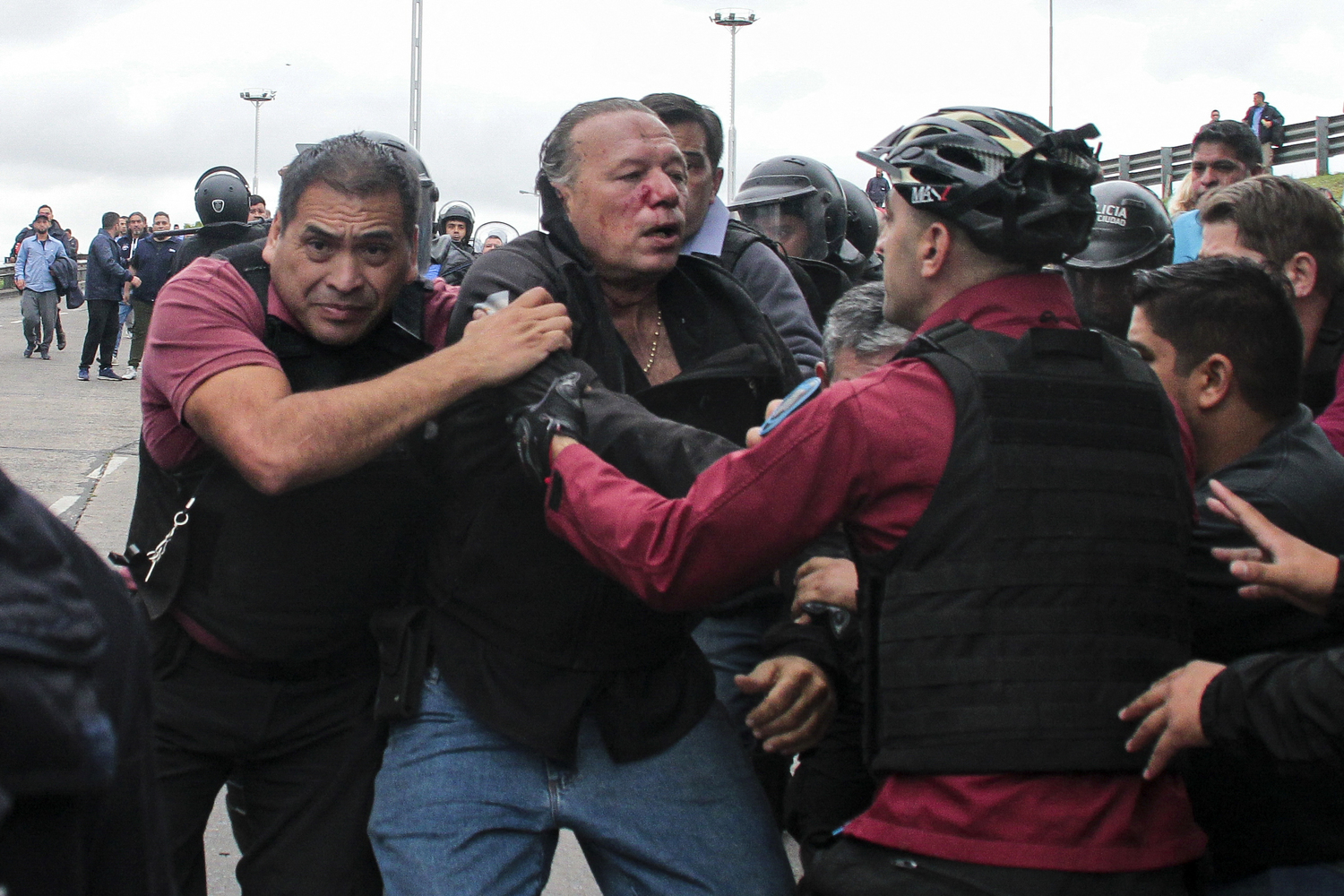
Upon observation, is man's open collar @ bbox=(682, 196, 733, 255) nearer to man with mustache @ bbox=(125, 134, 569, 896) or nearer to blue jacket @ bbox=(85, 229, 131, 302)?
man with mustache @ bbox=(125, 134, 569, 896)

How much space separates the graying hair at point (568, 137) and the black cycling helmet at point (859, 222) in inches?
152

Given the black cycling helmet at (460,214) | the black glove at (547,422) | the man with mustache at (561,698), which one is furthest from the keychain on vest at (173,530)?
the black cycling helmet at (460,214)

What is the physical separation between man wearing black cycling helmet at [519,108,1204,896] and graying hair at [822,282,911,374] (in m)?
1.08

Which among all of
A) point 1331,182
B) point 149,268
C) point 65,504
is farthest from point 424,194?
point 1331,182

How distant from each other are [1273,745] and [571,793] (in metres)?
1.24

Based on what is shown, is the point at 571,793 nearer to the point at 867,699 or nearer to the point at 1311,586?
the point at 867,699

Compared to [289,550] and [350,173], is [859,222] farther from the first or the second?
[289,550]

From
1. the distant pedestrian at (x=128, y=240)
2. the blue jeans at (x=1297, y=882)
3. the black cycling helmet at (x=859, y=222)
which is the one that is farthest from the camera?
the distant pedestrian at (x=128, y=240)

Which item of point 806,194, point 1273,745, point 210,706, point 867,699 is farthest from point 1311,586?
point 806,194

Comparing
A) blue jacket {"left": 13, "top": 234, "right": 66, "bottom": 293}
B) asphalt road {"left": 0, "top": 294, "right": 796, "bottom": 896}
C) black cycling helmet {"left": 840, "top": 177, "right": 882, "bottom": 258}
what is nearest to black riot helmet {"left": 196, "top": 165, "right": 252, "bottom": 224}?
asphalt road {"left": 0, "top": 294, "right": 796, "bottom": 896}

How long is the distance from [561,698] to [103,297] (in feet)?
48.0

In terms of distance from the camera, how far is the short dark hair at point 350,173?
279 centimetres

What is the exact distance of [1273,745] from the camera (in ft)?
6.38

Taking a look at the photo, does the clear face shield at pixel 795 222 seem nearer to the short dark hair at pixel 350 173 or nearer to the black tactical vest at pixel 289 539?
the short dark hair at pixel 350 173
